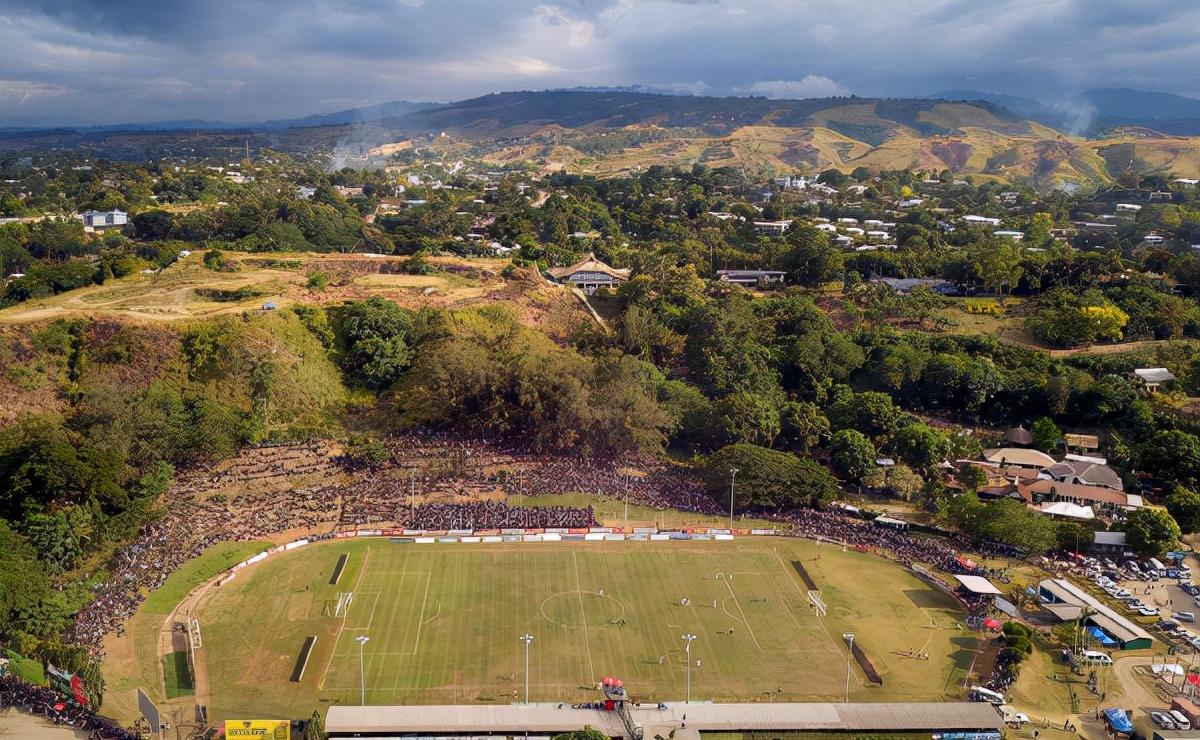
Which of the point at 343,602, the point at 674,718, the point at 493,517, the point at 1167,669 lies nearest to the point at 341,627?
the point at 343,602

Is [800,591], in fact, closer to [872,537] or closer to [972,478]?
[872,537]

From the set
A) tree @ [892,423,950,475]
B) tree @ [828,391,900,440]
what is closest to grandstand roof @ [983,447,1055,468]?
tree @ [892,423,950,475]

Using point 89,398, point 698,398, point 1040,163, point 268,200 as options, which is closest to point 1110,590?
point 698,398

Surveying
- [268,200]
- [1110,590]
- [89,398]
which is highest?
[268,200]

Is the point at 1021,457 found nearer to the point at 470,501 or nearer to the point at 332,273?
the point at 470,501

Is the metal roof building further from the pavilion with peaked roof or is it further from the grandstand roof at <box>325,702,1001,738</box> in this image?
the pavilion with peaked roof

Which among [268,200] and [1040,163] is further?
[1040,163]

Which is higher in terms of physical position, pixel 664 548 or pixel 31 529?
pixel 31 529
